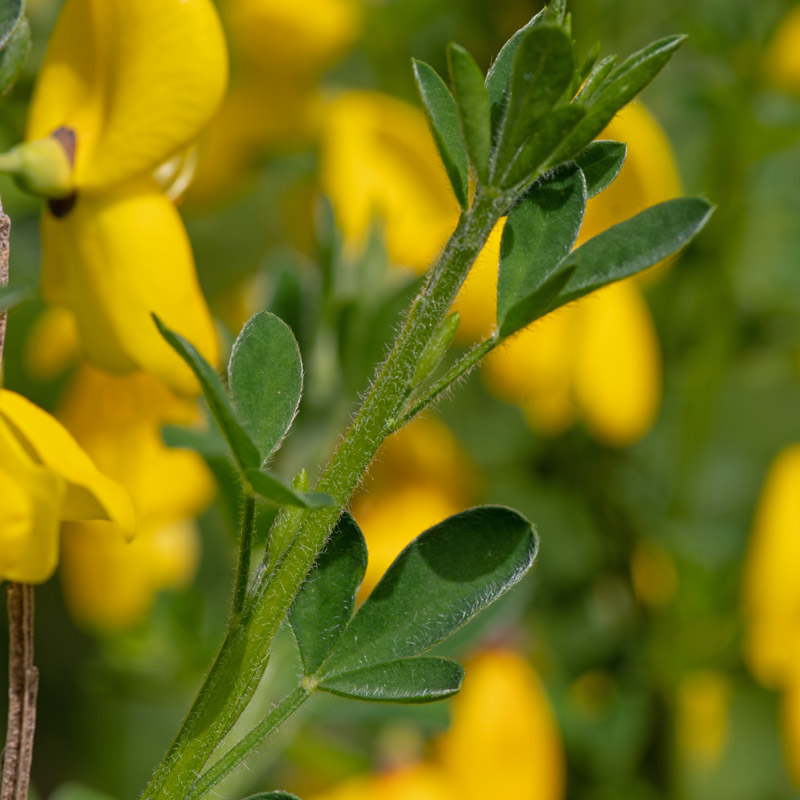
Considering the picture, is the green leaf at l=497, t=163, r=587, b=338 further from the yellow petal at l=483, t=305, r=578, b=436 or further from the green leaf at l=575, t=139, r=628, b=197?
the yellow petal at l=483, t=305, r=578, b=436

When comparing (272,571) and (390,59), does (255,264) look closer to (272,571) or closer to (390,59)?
(390,59)

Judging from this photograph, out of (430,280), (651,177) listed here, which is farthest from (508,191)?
(651,177)

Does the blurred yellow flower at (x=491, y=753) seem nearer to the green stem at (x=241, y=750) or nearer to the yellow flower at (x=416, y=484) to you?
the yellow flower at (x=416, y=484)

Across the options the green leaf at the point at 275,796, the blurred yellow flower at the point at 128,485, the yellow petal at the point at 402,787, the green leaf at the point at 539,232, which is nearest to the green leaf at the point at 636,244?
the green leaf at the point at 539,232

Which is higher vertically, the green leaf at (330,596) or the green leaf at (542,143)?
the green leaf at (542,143)

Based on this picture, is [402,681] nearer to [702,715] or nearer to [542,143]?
[542,143]

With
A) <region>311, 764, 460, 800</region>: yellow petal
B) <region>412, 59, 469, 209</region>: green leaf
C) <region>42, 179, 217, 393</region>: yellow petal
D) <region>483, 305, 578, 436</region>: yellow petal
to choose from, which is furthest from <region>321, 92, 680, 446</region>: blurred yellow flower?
<region>412, 59, 469, 209</region>: green leaf
